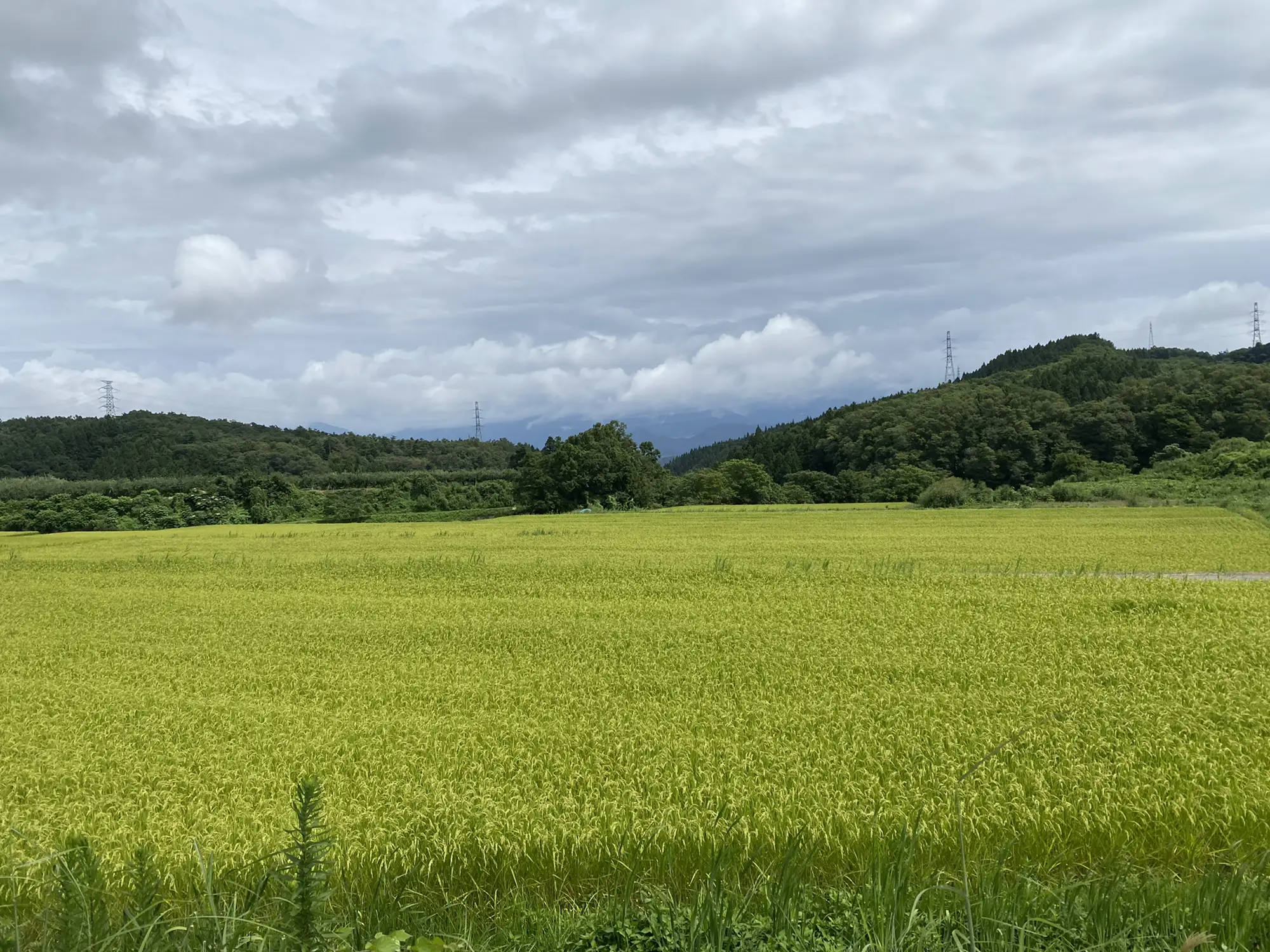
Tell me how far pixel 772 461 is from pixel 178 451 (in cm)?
6677

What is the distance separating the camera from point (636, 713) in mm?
6855

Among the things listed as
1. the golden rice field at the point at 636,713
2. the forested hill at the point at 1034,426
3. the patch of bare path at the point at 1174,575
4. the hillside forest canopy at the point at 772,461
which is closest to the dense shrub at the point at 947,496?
the hillside forest canopy at the point at 772,461

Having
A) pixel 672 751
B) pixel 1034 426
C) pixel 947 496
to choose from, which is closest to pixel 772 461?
pixel 1034 426

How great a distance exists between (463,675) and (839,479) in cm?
6336

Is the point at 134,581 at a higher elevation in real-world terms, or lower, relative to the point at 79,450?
lower

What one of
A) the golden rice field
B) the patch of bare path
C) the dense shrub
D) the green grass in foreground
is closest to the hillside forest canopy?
the dense shrub

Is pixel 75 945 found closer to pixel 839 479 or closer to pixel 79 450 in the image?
pixel 839 479

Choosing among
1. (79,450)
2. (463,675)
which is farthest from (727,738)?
(79,450)

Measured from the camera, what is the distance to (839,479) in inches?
2707

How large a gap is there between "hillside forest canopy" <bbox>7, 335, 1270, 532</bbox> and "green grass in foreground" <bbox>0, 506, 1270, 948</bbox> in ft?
117

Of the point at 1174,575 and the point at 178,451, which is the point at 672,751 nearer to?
the point at 1174,575

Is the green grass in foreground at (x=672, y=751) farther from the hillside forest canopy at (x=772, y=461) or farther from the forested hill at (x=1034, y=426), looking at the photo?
the forested hill at (x=1034, y=426)

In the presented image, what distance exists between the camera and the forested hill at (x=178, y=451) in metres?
88.5

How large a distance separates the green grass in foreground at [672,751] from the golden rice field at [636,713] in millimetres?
35
